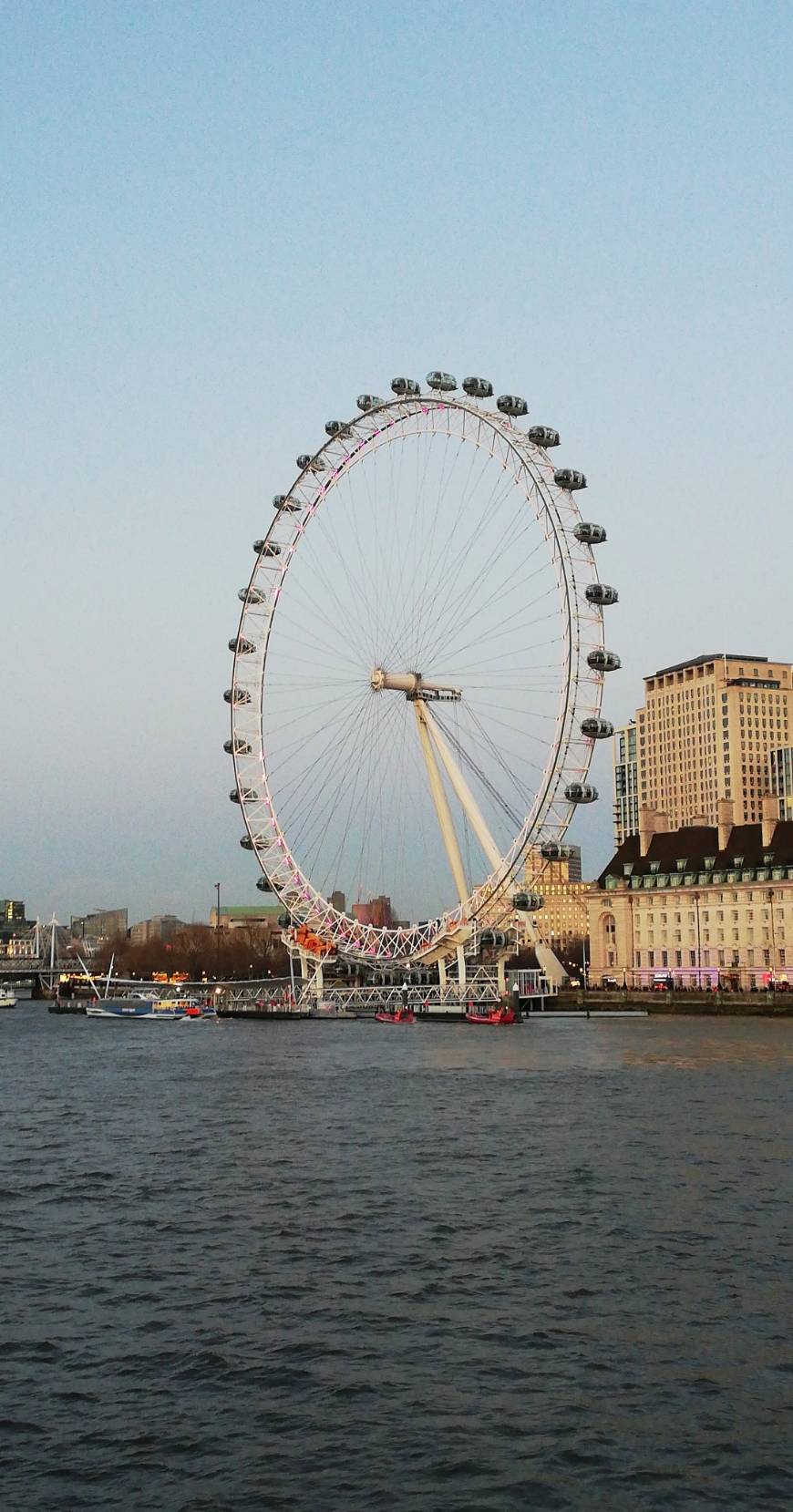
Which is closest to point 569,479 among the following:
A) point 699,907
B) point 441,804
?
point 441,804

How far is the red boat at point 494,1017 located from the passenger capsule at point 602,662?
27.9 meters

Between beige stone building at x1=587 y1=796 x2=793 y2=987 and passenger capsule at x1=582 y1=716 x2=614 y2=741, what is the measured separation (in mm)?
42343

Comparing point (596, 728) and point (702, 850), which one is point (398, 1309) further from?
point (702, 850)

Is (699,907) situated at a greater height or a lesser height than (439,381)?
lesser

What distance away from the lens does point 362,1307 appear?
19.2 meters

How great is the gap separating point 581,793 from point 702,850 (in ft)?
160

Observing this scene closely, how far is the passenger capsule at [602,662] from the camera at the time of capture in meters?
73.5

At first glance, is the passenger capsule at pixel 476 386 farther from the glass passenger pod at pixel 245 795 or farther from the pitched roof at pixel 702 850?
the pitched roof at pixel 702 850

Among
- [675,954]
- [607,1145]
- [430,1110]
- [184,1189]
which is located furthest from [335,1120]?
[675,954]

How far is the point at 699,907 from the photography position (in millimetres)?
117438

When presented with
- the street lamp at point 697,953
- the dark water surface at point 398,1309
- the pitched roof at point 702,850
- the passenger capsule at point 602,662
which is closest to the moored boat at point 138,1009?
the pitched roof at point 702,850

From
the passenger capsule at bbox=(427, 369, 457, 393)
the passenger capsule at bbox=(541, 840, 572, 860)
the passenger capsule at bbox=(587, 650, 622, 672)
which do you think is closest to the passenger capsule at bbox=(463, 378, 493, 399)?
the passenger capsule at bbox=(427, 369, 457, 393)

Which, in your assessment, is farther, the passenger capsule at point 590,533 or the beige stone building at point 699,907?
the beige stone building at point 699,907

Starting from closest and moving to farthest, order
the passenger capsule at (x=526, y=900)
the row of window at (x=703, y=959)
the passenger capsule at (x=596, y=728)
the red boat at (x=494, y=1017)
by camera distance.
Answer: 1. the passenger capsule at (x=596, y=728)
2. the passenger capsule at (x=526, y=900)
3. the red boat at (x=494, y=1017)
4. the row of window at (x=703, y=959)
